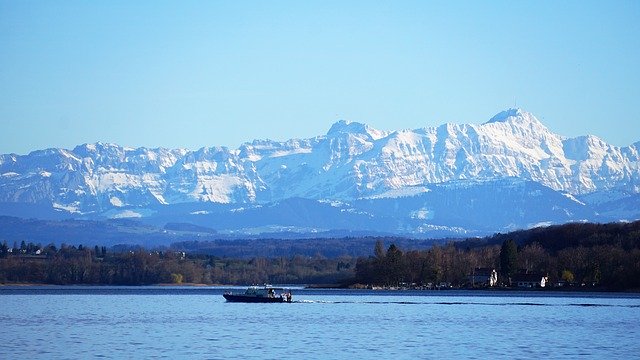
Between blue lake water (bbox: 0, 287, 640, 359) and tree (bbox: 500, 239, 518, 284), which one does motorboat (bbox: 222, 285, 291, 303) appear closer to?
blue lake water (bbox: 0, 287, 640, 359)

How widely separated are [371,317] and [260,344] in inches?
1225

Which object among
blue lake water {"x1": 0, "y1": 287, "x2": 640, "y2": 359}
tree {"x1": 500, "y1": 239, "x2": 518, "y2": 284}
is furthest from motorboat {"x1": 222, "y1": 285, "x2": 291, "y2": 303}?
tree {"x1": 500, "y1": 239, "x2": 518, "y2": 284}

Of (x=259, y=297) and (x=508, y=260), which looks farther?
(x=508, y=260)

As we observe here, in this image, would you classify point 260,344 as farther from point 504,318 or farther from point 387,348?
point 504,318

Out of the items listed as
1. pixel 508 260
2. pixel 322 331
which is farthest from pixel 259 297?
pixel 322 331

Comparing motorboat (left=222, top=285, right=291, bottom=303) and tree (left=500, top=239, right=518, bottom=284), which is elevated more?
tree (left=500, top=239, right=518, bottom=284)

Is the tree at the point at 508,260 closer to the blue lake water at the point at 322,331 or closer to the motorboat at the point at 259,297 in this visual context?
the motorboat at the point at 259,297

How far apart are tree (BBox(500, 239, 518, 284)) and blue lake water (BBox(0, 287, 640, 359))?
5395cm

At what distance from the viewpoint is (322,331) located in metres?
87.1

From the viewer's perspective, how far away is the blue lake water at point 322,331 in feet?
230

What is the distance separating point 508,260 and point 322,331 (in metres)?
105

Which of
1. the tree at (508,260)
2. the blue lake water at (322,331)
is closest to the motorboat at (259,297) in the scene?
the blue lake water at (322,331)

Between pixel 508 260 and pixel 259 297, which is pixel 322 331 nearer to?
pixel 259 297

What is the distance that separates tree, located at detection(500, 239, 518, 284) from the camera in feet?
616
